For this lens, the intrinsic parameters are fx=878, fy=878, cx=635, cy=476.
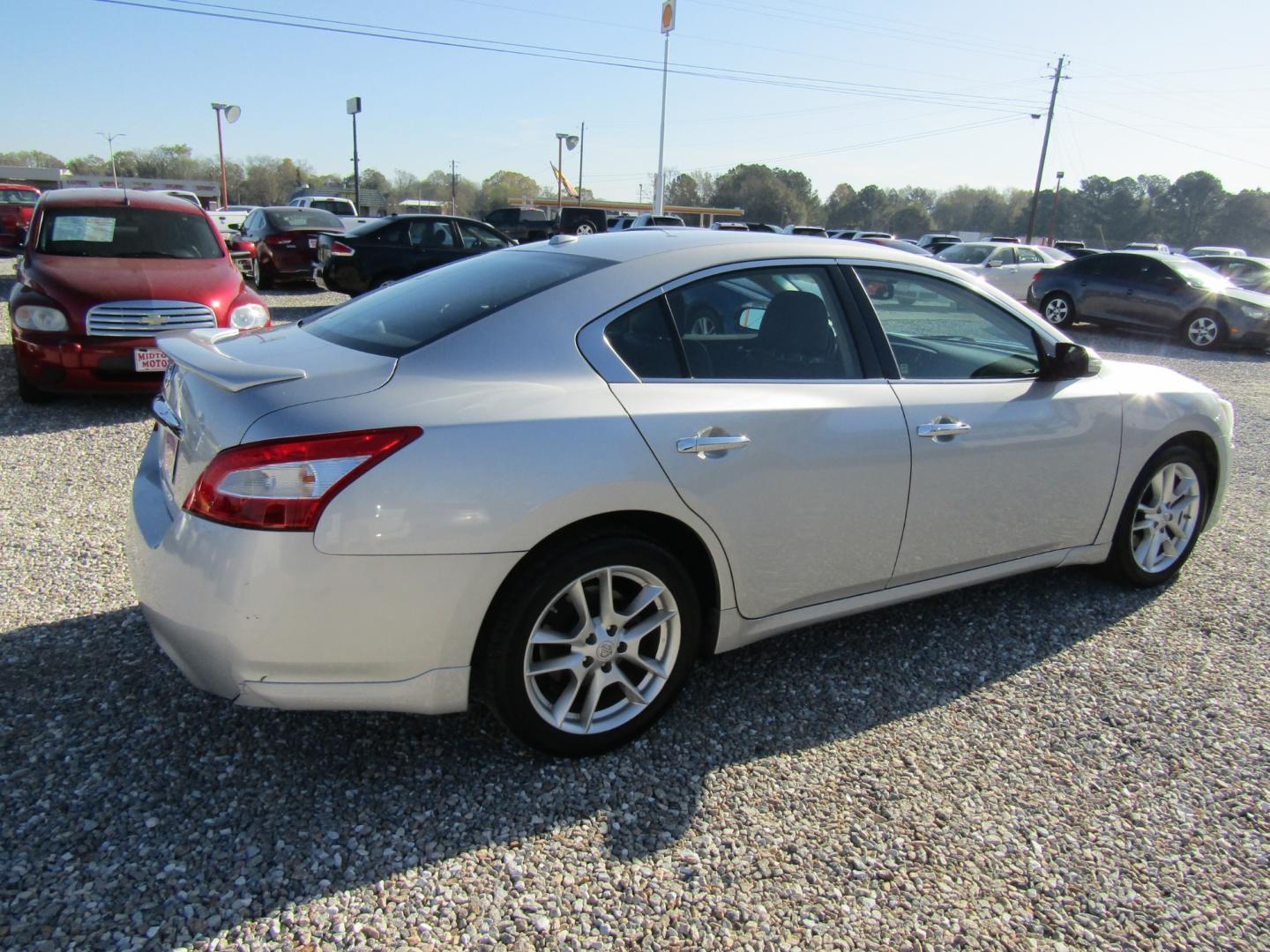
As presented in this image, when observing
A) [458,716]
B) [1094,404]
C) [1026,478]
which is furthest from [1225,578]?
[458,716]

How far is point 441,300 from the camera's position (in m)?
2.89

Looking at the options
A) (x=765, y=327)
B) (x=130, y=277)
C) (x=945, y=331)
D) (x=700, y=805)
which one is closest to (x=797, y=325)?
(x=765, y=327)

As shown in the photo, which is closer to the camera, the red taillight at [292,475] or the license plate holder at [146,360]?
the red taillight at [292,475]

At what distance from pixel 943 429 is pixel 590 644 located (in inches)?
58.4

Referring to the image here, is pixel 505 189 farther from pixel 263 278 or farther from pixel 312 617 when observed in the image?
pixel 312 617

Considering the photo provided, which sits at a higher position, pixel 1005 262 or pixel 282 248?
pixel 1005 262

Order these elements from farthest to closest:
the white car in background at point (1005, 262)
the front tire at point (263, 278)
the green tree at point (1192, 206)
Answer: the green tree at point (1192, 206), the white car in background at point (1005, 262), the front tire at point (263, 278)

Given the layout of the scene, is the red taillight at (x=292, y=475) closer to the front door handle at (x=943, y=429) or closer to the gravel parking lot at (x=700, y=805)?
the gravel parking lot at (x=700, y=805)

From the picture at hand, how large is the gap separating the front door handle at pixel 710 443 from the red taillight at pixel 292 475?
2.60 feet

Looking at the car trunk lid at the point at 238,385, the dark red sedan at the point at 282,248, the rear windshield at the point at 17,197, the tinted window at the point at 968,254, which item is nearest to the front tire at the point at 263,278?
the dark red sedan at the point at 282,248

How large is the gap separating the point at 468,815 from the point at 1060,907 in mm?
1537

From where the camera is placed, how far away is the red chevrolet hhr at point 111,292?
617cm

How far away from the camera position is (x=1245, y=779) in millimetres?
2752

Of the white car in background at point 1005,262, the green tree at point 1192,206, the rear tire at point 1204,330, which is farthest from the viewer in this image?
the green tree at point 1192,206
